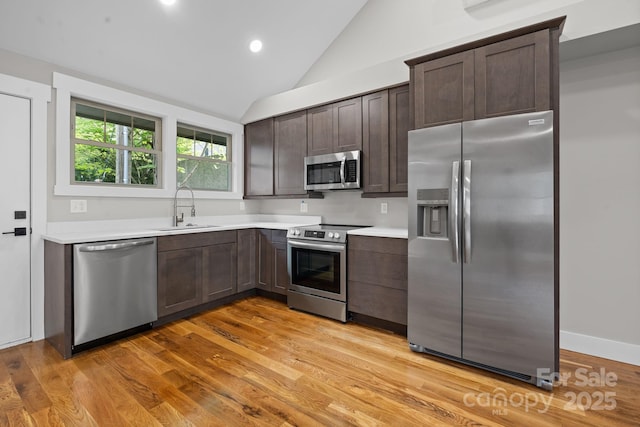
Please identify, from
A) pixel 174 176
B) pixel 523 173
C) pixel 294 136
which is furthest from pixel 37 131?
pixel 523 173

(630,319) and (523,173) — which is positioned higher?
(523,173)

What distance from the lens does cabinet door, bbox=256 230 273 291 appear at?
3768mm

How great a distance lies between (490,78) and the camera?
217 centimetres

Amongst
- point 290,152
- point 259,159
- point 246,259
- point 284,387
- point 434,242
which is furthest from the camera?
point 259,159

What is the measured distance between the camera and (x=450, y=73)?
91.8 inches

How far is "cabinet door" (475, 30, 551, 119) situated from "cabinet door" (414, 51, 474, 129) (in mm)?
60

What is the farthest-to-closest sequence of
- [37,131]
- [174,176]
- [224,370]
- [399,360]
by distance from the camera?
[174,176] < [37,131] < [399,360] < [224,370]

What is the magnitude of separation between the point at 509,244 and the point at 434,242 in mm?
483

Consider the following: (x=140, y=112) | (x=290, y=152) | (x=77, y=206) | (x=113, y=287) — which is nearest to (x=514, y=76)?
(x=290, y=152)

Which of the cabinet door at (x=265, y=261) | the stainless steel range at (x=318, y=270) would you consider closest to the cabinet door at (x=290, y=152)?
the cabinet door at (x=265, y=261)

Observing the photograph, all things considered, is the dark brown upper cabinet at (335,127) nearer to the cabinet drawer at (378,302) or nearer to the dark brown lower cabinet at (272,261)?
the dark brown lower cabinet at (272,261)

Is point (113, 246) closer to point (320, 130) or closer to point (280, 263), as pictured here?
point (280, 263)

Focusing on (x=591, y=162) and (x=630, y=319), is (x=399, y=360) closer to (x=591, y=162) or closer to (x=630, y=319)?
(x=630, y=319)

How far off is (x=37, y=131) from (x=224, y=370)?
100 inches
